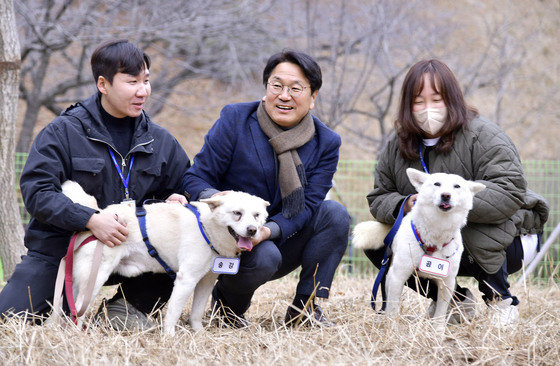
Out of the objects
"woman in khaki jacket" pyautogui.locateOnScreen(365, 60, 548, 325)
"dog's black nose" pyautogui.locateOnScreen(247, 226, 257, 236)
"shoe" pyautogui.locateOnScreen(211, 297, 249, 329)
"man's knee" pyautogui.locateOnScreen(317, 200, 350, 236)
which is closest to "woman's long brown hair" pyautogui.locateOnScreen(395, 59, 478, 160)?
"woman in khaki jacket" pyautogui.locateOnScreen(365, 60, 548, 325)

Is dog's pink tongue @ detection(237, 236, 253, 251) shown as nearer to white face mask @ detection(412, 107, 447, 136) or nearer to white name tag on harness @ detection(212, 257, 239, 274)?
white name tag on harness @ detection(212, 257, 239, 274)

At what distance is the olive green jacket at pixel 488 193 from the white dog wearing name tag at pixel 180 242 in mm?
1059

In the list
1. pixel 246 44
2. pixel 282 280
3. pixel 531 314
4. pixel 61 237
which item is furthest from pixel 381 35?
pixel 61 237

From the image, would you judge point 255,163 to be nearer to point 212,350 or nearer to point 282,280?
point 212,350

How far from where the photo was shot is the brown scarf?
3227 mm

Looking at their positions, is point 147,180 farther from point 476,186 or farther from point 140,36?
point 140,36

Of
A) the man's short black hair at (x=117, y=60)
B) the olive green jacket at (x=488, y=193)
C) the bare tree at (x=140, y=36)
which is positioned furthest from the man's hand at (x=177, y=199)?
the bare tree at (x=140, y=36)

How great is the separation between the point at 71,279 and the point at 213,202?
2.85ft

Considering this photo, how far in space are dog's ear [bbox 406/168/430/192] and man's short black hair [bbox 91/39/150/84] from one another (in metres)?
1.68

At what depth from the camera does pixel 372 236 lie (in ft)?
11.9

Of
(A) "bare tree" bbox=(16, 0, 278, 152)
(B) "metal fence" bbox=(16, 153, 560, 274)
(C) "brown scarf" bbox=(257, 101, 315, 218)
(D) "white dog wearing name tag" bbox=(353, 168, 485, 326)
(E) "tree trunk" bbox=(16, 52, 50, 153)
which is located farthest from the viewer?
(E) "tree trunk" bbox=(16, 52, 50, 153)

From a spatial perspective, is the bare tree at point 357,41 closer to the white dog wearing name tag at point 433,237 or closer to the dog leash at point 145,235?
the white dog wearing name tag at point 433,237

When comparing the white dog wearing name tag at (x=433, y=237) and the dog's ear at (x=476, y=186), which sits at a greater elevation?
the dog's ear at (x=476, y=186)

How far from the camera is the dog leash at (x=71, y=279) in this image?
2.92 metres
